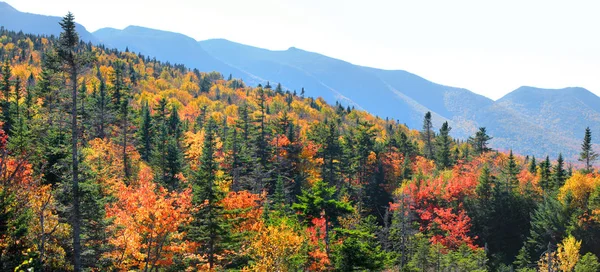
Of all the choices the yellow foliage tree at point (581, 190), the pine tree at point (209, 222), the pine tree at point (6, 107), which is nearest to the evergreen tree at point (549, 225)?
the yellow foliage tree at point (581, 190)

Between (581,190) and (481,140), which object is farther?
(481,140)

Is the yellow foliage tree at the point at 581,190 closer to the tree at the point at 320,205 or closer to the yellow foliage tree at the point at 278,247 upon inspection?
the tree at the point at 320,205

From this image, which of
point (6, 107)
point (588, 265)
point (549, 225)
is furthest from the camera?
point (549, 225)

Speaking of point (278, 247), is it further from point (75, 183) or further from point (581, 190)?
point (581, 190)

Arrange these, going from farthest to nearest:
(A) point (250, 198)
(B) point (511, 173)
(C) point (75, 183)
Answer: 1. (B) point (511, 173)
2. (A) point (250, 198)
3. (C) point (75, 183)

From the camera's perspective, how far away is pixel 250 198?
42.4 metres

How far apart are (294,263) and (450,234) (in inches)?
1541

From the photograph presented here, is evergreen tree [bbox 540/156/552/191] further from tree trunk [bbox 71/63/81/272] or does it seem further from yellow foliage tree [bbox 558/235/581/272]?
tree trunk [bbox 71/63/81/272]

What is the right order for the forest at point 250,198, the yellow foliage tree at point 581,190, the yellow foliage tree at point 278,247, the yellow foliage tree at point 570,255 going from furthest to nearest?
1. the yellow foliage tree at point 581,190
2. the yellow foliage tree at point 570,255
3. the yellow foliage tree at point 278,247
4. the forest at point 250,198

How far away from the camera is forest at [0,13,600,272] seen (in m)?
22.6

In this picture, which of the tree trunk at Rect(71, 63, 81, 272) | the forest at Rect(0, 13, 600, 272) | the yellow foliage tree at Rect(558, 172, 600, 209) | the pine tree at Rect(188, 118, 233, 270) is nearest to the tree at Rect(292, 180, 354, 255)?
the forest at Rect(0, 13, 600, 272)

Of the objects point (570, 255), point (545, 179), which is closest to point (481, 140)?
point (545, 179)

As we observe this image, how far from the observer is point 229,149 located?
6512 cm

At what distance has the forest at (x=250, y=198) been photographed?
22594 millimetres
